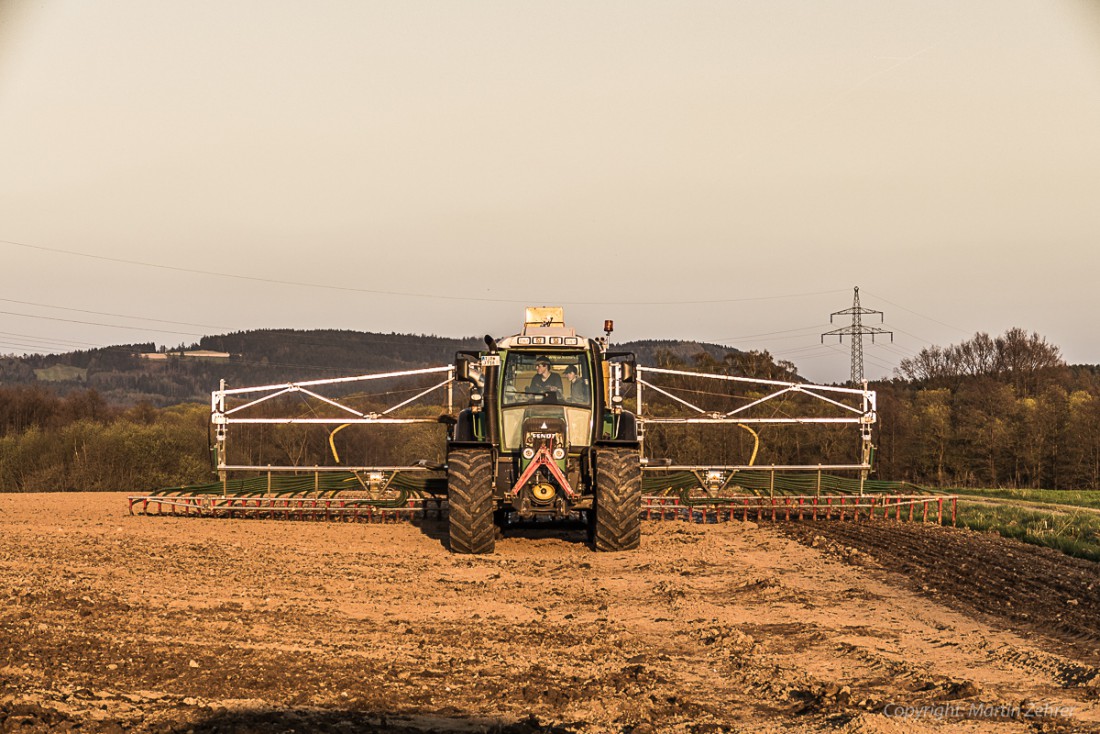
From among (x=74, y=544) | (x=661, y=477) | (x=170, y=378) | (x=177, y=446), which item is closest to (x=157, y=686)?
(x=74, y=544)

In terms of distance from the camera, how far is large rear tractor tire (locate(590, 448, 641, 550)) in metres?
12.4

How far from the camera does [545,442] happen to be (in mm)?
12414

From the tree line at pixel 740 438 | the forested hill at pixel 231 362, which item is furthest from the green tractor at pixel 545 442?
the forested hill at pixel 231 362

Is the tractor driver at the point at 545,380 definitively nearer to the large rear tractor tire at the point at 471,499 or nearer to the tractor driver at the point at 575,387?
the tractor driver at the point at 575,387

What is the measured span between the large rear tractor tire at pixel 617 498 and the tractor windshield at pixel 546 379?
122 centimetres

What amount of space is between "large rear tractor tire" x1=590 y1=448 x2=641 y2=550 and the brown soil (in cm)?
35

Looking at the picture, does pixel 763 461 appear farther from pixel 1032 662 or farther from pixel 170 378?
pixel 170 378

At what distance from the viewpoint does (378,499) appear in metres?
16.8

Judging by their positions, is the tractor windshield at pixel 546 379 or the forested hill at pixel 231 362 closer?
the tractor windshield at pixel 546 379

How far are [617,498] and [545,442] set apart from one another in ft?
3.55

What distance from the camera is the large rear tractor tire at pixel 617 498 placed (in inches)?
488

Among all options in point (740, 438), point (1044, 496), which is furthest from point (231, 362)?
point (1044, 496)

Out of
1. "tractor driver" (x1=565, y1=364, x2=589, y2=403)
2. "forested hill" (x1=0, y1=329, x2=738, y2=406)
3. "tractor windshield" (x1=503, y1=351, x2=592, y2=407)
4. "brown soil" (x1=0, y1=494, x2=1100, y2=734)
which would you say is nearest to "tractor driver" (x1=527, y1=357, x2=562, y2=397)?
"tractor windshield" (x1=503, y1=351, x2=592, y2=407)

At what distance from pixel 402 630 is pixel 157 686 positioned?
7.53ft
